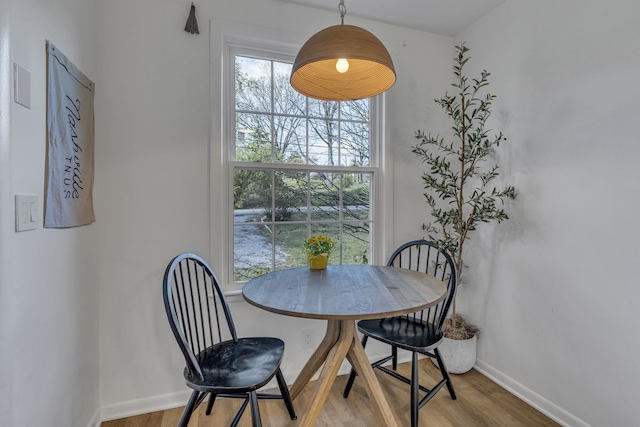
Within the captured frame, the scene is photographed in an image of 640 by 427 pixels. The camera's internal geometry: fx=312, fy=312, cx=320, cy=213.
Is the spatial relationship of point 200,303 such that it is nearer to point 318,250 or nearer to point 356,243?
point 318,250

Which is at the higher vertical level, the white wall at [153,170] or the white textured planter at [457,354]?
the white wall at [153,170]

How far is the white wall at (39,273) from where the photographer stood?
0.98 m

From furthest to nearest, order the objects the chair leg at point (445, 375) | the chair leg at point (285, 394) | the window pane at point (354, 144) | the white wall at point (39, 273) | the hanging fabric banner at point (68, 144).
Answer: the window pane at point (354, 144) < the chair leg at point (445, 375) < the chair leg at point (285, 394) < the hanging fabric banner at point (68, 144) < the white wall at point (39, 273)

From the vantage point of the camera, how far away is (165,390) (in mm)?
1931

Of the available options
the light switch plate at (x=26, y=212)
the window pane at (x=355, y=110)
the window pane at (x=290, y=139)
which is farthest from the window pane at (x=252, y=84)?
the light switch plate at (x=26, y=212)

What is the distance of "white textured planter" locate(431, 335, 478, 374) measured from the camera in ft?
7.41

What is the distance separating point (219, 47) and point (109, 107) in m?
0.76

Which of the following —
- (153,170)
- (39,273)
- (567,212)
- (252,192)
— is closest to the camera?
(39,273)

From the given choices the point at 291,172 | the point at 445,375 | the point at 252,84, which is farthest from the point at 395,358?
the point at 252,84

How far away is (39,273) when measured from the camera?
1.19 metres

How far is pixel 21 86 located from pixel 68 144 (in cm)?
43

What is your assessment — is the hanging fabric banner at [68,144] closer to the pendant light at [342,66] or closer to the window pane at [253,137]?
the window pane at [253,137]

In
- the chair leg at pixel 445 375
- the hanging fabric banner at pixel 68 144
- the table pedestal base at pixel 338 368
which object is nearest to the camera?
the hanging fabric banner at pixel 68 144

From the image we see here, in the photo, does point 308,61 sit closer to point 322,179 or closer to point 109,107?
point 322,179
